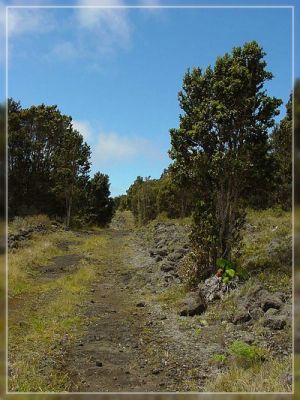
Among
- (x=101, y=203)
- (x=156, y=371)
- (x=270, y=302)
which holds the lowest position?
(x=156, y=371)

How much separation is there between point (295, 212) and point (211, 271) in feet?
38.1

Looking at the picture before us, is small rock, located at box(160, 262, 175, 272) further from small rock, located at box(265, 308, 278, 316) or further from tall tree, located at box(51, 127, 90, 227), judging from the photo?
tall tree, located at box(51, 127, 90, 227)

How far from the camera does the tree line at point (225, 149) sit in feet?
46.5

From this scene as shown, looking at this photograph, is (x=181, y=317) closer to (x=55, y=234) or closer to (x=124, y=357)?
(x=124, y=357)

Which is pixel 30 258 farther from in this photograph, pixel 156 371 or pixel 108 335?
pixel 156 371

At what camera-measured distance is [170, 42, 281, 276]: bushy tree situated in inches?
558

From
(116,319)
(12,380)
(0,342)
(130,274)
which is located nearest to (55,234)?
(130,274)

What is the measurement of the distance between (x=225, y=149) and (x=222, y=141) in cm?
28

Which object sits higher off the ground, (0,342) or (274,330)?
(0,342)

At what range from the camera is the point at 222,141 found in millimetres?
14641

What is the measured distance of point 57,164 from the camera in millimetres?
33844

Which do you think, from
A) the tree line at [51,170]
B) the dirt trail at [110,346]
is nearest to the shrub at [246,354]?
the dirt trail at [110,346]

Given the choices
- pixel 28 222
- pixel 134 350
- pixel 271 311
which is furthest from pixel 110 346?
pixel 28 222

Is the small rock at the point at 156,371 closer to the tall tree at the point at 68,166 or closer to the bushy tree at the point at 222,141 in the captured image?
the bushy tree at the point at 222,141
